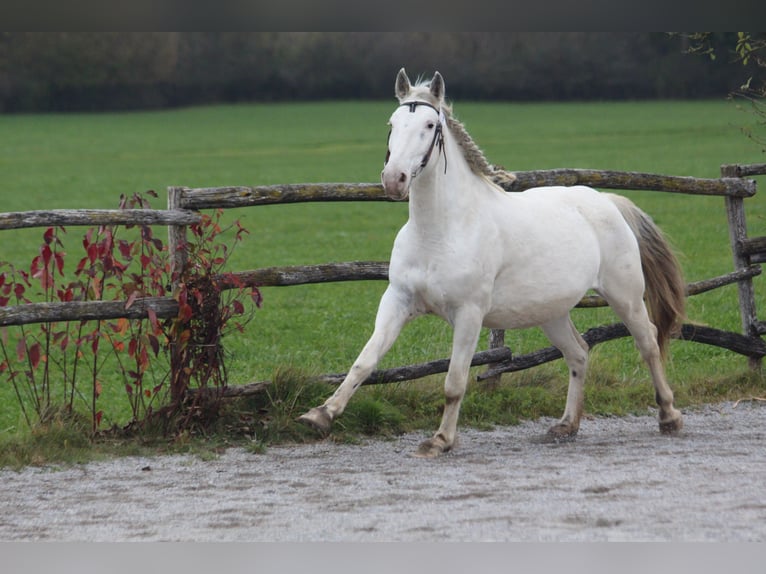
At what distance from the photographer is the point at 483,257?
5.49m

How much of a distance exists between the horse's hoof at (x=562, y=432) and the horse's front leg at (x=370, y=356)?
3.90 feet

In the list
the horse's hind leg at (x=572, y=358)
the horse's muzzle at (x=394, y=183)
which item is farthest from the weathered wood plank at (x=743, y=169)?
the horse's muzzle at (x=394, y=183)

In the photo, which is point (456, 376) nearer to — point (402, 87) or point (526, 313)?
point (526, 313)

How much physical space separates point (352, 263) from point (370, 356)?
119 centimetres

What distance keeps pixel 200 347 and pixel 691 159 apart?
28774 mm

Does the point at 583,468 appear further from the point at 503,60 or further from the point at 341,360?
the point at 503,60

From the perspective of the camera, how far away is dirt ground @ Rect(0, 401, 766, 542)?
4.04m

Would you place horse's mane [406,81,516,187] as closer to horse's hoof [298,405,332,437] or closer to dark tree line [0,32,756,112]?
horse's hoof [298,405,332,437]

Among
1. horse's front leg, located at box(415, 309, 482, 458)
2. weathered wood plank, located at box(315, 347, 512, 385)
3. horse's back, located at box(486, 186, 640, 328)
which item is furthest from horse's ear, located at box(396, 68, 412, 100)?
weathered wood plank, located at box(315, 347, 512, 385)

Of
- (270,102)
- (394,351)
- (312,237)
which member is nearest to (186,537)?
(394,351)

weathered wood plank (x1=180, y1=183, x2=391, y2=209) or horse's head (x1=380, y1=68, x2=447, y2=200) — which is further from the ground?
horse's head (x1=380, y1=68, x2=447, y2=200)

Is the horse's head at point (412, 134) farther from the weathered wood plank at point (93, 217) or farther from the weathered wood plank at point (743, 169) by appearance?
the weathered wood plank at point (743, 169)

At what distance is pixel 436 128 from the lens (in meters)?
Result: 5.28

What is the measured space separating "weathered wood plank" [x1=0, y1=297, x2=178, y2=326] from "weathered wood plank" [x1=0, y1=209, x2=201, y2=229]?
0.41 meters
